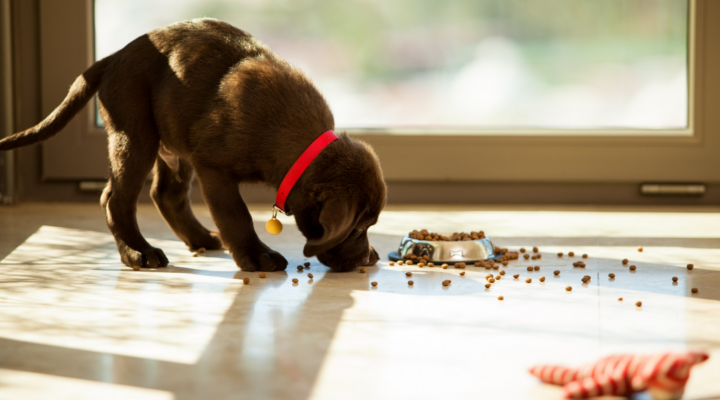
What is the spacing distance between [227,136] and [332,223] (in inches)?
21.0

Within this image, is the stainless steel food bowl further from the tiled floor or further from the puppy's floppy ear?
the puppy's floppy ear

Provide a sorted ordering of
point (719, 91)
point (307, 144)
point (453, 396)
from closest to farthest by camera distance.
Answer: point (453, 396)
point (307, 144)
point (719, 91)

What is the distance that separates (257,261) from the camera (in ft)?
8.72

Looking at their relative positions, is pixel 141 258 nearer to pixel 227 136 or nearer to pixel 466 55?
pixel 227 136

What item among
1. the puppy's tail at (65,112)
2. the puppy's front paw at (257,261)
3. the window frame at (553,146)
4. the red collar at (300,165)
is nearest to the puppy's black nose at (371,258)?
the puppy's front paw at (257,261)

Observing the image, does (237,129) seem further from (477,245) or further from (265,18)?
(265,18)

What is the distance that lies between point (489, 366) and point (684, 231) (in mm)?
2371

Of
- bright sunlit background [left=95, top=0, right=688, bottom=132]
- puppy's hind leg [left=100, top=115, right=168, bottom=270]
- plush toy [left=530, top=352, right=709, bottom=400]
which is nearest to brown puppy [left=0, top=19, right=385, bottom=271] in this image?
puppy's hind leg [left=100, top=115, right=168, bottom=270]

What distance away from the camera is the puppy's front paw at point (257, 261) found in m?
2.64

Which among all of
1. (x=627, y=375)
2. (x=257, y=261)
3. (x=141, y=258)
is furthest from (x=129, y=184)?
(x=627, y=375)

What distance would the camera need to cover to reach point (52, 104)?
185 inches

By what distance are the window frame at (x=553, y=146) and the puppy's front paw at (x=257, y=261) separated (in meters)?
2.10

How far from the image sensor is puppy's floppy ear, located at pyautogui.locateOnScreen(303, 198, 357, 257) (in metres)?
2.34

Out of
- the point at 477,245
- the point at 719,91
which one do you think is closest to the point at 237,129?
the point at 477,245
